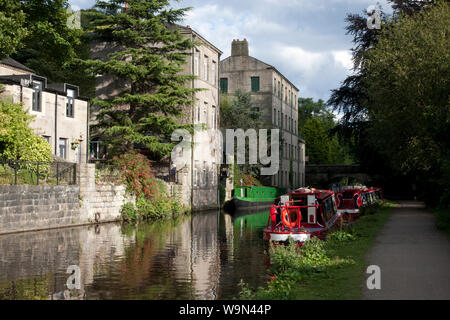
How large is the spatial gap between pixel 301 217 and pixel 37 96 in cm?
1731

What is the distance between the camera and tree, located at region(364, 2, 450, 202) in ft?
79.3

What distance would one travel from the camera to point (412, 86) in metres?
25.5

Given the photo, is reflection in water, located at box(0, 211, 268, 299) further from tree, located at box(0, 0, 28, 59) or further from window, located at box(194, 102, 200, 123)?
window, located at box(194, 102, 200, 123)

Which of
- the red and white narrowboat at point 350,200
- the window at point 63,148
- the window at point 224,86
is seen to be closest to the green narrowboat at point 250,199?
the red and white narrowboat at point 350,200

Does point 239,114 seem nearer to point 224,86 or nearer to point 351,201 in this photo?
point 224,86

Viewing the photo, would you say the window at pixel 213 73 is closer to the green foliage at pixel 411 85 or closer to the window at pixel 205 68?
the window at pixel 205 68

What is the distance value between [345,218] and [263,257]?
14.2 metres

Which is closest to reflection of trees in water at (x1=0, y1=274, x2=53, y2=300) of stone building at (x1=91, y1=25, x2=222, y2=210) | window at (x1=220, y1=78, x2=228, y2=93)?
stone building at (x1=91, y1=25, x2=222, y2=210)

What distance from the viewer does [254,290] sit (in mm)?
11242

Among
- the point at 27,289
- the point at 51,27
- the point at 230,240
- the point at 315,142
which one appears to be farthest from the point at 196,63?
the point at 315,142

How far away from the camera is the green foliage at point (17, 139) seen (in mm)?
24188

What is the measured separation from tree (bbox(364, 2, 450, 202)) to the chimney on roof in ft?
114
